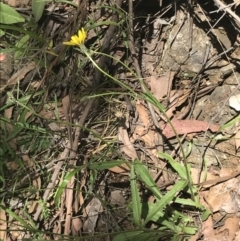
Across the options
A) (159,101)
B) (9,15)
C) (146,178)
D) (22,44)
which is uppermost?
(9,15)

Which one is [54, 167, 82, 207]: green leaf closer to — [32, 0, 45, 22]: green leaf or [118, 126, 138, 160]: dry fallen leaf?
[118, 126, 138, 160]: dry fallen leaf

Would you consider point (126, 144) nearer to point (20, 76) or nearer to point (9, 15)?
point (20, 76)

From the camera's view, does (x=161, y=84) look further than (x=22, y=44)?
No

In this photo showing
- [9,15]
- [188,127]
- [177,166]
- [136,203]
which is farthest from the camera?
[9,15]

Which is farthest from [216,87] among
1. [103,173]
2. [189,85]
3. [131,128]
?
[103,173]

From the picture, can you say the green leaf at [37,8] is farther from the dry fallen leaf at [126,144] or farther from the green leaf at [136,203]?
the green leaf at [136,203]

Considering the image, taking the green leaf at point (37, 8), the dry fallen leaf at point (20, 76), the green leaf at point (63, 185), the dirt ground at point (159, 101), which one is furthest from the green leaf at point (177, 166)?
the green leaf at point (37, 8)

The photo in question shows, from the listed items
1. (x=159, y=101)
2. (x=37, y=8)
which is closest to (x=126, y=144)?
(x=159, y=101)

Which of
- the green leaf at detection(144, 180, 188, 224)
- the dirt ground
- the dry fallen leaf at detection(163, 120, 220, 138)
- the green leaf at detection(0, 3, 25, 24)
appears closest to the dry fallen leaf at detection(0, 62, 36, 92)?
the dirt ground
